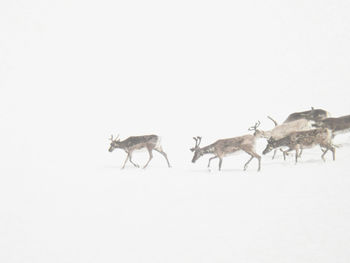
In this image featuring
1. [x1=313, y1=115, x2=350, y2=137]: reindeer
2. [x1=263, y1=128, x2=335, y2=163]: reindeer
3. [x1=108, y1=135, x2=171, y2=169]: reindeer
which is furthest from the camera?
[x1=313, y1=115, x2=350, y2=137]: reindeer

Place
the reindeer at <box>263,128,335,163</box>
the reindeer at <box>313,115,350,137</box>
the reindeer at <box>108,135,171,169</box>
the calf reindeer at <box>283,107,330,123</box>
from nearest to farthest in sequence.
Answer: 1. the reindeer at <box>263,128,335,163</box>
2. the reindeer at <box>108,135,171,169</box>
3. the reindeer at <box>313,115,350,137</box>
4. the calf reindeer at <box>283,107,330,123</box>

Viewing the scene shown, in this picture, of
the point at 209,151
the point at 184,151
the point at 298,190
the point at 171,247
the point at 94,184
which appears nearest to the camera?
the point at 171,247

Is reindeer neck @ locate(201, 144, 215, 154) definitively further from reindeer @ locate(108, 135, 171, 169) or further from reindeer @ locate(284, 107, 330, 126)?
reindeer @ locate(284, 107, 330, 126)

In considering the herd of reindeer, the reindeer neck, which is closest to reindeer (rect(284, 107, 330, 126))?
the herd of reindeer

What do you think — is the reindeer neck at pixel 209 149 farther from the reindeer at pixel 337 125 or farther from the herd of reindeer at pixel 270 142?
the reindeer at pixel 337 125

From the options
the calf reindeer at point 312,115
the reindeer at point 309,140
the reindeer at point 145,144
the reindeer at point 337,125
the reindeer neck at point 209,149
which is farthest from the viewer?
the calf reindeer at point 312,115

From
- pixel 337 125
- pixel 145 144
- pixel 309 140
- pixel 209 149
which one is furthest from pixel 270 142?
pixel 145 144

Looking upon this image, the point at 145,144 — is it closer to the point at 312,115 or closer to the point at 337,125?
the point at 337,125

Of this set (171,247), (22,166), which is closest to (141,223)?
(171,247)

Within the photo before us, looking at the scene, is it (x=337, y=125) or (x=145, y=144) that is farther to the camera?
(x=337, y=125)

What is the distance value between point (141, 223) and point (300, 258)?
9.49 ft

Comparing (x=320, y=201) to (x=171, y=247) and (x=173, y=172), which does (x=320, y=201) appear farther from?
(x=173, y=172)

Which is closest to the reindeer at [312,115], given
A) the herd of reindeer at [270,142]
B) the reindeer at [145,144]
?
the herd of reindeer at [270,142]

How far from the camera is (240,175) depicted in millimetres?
9203
